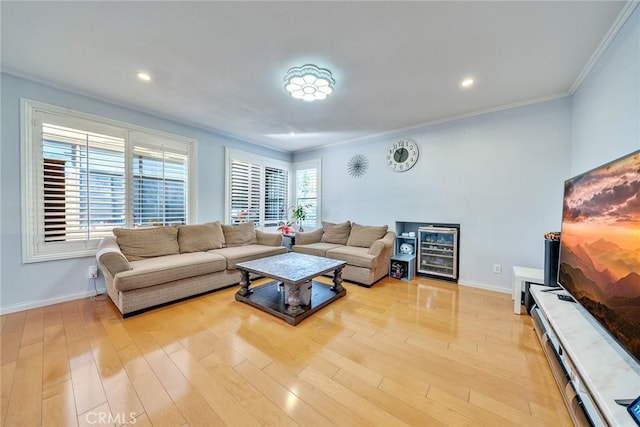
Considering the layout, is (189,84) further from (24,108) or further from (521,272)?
(521,272)

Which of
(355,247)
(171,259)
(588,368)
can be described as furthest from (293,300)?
(588,368)

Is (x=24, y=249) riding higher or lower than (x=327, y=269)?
higher

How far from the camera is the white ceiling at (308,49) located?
62.2 inches

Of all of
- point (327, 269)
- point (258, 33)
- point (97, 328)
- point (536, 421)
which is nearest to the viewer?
point (536, 421)

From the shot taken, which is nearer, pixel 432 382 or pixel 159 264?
pixel 432 382

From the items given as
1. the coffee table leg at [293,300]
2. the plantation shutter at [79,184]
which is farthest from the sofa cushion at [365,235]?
the plantation shutter at [79,184]

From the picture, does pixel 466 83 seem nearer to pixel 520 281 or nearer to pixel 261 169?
pixel 520 281

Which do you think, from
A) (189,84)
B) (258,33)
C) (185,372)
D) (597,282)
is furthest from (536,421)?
(189,84)

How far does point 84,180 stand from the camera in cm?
271

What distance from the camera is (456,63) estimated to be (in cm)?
212

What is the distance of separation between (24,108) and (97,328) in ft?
8.00

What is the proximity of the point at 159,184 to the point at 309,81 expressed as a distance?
2691 mm

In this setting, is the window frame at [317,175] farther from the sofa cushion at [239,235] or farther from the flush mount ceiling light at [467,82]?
the flush mount ceiling light at [467,82]

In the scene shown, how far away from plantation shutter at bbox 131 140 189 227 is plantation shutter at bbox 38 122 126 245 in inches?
7.0
